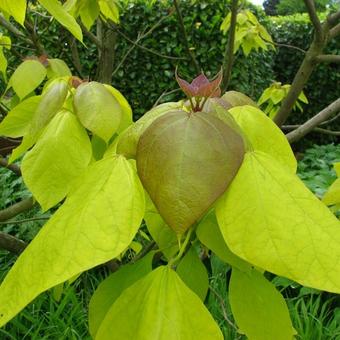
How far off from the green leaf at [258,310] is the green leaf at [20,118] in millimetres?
398

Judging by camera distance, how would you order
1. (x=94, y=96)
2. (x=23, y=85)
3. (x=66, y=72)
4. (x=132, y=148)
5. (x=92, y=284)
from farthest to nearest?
(x=92, y=284), (x=66, y=72), (x=23, y=85), (x=94, y=96), (x=132, y=148)

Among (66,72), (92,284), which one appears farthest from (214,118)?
(92,284)

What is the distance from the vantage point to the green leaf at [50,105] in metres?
0.65

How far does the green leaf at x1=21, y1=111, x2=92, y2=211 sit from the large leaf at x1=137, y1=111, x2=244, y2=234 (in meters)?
0.15

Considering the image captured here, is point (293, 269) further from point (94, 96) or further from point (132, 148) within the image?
point (94, 96)

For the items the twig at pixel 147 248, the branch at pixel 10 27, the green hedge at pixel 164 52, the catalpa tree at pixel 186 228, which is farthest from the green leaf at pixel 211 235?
the green hedge at pixel 164 52

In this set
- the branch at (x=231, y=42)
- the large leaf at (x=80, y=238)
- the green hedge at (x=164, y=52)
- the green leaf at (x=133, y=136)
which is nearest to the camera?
the large leaf at (x=80, y=238)

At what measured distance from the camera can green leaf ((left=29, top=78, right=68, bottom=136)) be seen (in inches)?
25.6

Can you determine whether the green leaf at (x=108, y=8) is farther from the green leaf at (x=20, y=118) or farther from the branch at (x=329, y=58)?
the green leaf at (x=20, y=118)

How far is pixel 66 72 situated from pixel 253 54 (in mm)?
4279

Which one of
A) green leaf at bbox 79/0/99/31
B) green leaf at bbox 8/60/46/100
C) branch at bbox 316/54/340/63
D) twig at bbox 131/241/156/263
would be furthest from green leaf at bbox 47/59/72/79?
branch at bbox 316/54/340/63

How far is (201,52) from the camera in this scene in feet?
17.0

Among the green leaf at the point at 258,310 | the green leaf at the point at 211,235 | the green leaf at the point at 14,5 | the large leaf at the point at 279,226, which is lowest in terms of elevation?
the green leaf at the point at 258,310

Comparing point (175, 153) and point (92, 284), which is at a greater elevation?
point (175, 153)
